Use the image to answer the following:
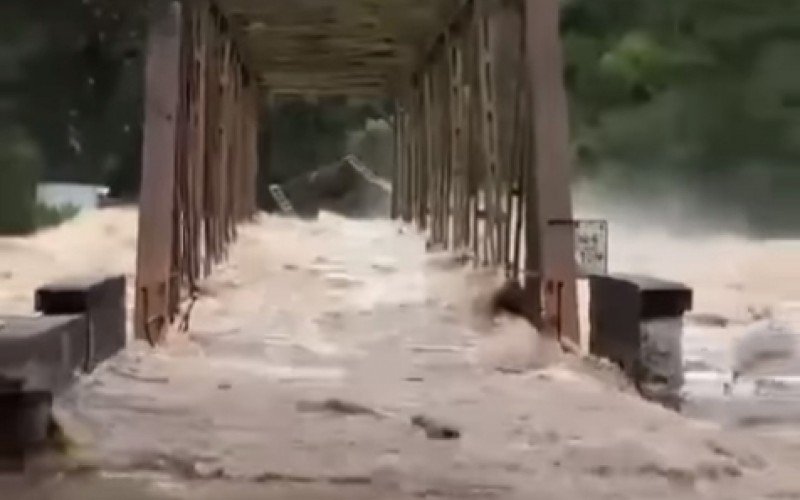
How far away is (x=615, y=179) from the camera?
857 inches

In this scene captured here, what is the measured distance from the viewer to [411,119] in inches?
727

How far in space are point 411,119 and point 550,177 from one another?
454 inches

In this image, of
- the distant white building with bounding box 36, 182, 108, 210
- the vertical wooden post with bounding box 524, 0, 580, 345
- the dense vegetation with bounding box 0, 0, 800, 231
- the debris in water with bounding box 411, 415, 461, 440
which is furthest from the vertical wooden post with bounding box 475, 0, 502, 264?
the dense vegetation with bounding box 0, 0, 800, 231

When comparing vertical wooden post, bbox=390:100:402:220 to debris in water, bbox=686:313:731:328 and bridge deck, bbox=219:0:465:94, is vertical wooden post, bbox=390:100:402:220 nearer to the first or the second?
bridge deck, bbox=219:0:465:94

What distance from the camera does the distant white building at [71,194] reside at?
18000 millimetres

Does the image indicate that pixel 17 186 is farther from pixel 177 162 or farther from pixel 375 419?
pixel 375 419

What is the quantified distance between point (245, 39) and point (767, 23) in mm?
8574

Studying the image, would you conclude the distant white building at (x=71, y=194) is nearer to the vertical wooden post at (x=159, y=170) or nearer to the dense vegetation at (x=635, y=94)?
the dense vegetation at (x=635, y=94)

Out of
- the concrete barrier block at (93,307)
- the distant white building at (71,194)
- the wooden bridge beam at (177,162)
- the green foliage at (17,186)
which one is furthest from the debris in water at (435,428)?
the distant white building at (71,194)

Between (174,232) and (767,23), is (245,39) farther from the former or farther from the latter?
(767,23)

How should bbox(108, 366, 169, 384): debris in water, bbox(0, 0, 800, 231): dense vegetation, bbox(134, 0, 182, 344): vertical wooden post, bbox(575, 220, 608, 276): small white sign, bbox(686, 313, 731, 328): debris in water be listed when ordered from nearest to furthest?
bbox(108, 366, 169, 384): debris in water
bbox(134, 0, 182, 344): vertical wooden post
bbox(686, 313, 731, 328): debris in water
bbox(575, 220, 608, 276): small white sign
bbox(0, 0, 800, 231): dense vegetation

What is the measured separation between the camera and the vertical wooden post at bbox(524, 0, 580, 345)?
6887mm

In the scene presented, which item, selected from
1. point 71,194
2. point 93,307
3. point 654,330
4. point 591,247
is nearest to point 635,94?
point 71,194

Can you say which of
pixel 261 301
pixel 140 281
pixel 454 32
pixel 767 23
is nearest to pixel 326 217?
pixel 767 23
